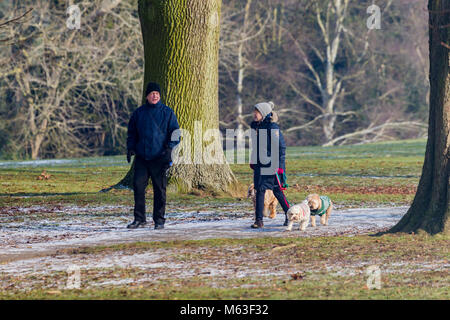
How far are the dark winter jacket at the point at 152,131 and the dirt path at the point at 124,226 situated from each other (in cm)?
116

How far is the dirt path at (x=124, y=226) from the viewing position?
11.4 m

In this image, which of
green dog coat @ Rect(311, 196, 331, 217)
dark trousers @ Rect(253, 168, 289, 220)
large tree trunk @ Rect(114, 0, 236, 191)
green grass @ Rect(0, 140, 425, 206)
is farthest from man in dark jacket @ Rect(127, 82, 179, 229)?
large tree trunk @ Rect(114, 0, 236, 191)

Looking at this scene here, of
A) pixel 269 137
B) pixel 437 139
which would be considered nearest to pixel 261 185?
pixel 269 137

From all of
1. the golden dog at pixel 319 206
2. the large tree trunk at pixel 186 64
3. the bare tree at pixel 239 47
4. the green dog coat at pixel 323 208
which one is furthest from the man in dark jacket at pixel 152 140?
the bare tree at pixel 239 47

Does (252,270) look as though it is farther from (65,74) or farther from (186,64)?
(65,74)

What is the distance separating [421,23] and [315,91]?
9.41 m

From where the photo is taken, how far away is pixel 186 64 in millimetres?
17125

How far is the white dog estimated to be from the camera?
11.6 m

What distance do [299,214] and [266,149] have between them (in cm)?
101

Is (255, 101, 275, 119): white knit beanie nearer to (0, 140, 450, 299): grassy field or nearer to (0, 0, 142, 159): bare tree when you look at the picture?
(0, 140, 450, 299): grassy field

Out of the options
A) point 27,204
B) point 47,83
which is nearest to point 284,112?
point 47,83

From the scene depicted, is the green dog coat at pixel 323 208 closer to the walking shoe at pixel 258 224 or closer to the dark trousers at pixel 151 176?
the walking shoe at pixel 258 224

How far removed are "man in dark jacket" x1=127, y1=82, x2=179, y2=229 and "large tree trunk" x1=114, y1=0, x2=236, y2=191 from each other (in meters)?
4.91

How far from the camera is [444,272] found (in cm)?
870
